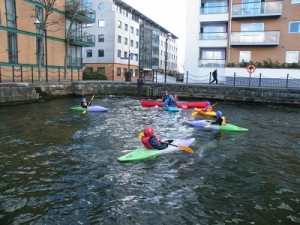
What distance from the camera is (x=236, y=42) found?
32656 mm

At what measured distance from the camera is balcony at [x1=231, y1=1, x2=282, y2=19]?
103ft

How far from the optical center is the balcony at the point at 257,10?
31375mm

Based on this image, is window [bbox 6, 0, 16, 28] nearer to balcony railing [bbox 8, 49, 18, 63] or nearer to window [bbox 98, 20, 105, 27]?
balcony railing [bbox 8, 49, 18, 63]

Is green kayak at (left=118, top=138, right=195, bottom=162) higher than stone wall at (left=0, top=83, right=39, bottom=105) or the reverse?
the reverse

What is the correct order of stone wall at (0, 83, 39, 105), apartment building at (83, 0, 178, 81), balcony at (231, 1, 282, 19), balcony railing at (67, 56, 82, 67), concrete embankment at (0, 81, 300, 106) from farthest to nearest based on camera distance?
apartment building at (83, 0, 178, 81), balcony railing at (67, 56, 82, 67), balcony at (231, 1, 282, 19), concrete embankment at (0, 81, 300, 106), stone wall at (0, 83, 39, 105)

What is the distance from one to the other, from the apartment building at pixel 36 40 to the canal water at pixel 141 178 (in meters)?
12.5

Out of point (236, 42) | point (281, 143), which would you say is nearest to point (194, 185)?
point (281, 143)

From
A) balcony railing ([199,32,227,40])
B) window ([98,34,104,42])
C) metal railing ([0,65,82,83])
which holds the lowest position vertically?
metal railing ([0,65,82,83])

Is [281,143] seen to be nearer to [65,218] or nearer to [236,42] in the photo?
[65,218]

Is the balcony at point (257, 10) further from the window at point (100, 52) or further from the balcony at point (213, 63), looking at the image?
the window at point (100, 52)

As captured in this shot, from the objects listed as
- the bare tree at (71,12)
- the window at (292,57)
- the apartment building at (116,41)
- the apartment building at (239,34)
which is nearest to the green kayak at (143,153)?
the bare tree at (71,12)

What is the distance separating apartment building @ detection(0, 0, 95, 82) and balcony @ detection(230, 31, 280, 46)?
1660 cm

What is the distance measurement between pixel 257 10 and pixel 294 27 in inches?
161

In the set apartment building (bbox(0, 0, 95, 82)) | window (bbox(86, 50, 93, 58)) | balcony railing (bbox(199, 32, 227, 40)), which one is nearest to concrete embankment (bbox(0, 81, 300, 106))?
apartment building (bbox(0, 0, 95, 82))
